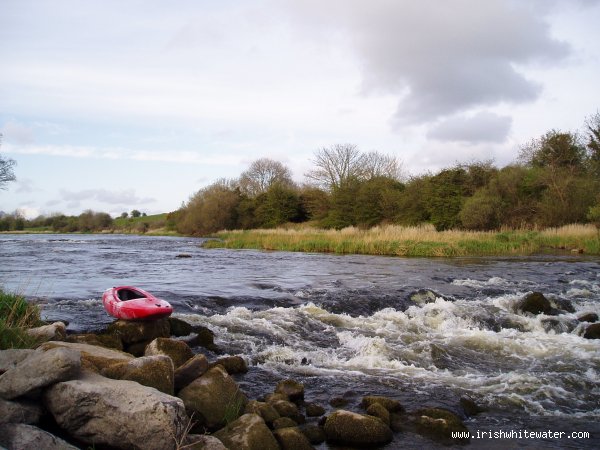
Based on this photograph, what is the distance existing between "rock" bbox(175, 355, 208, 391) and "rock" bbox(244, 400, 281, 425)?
78cm

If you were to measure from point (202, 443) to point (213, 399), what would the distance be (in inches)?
42.3

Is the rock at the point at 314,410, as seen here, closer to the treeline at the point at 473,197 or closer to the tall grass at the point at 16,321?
the tall grass at the point at 16,321

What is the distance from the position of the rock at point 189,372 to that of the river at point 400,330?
35.9 inches

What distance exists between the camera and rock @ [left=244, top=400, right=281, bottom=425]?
17.2ft

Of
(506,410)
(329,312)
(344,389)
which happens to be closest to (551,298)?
(329,312)

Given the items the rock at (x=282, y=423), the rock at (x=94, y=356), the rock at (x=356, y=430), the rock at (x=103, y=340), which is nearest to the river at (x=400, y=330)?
the rock at (x=356, y=430)

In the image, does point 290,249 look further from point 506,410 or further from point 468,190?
point 506,410

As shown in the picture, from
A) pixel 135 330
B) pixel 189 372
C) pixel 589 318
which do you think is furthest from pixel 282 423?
pixel 589 318

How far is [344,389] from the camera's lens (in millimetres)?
6707

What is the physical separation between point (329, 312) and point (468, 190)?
2818 cm

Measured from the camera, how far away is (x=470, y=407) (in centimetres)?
608

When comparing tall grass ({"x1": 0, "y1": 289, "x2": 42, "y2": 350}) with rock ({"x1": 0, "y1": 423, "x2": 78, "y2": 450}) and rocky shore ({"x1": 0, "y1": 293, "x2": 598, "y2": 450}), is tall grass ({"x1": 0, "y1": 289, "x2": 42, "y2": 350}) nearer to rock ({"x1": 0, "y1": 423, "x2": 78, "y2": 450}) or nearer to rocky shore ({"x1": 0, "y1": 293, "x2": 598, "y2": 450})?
rocky shore ({"x1": 0, "y1": 293, "x2": 598, "y2": 450})

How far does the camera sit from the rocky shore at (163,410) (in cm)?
411

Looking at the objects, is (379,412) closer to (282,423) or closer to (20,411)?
(282,423)
